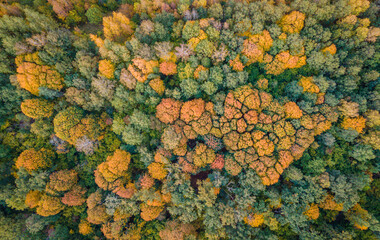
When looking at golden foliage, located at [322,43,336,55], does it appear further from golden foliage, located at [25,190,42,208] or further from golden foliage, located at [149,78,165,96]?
golden foliage, located at [25,190,42,208]

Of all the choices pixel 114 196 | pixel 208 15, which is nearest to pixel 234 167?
pixel 114 196

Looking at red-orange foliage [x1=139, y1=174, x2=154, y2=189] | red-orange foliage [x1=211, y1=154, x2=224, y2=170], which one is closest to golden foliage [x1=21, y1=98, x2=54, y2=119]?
red-orange foliage [x1=139, y1=174, x2=154, y2=189]

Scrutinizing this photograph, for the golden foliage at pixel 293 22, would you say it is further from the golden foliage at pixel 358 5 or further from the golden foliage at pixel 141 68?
the golden foliage at pixel 141 68

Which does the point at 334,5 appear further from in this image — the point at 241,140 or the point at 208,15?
the point at 241,140

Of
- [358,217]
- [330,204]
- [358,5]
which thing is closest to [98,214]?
[330,204]

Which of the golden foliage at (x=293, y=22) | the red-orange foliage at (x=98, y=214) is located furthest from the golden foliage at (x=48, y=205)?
the golden foliage at (x=293, y=22)

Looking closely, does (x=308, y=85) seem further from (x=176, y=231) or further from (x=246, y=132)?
(x=176, y=231)

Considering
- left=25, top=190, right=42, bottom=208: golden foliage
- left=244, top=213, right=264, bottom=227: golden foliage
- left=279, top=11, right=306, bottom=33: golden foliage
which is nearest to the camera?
left=244, top=213, right=264, bottom=227: golden foliage
